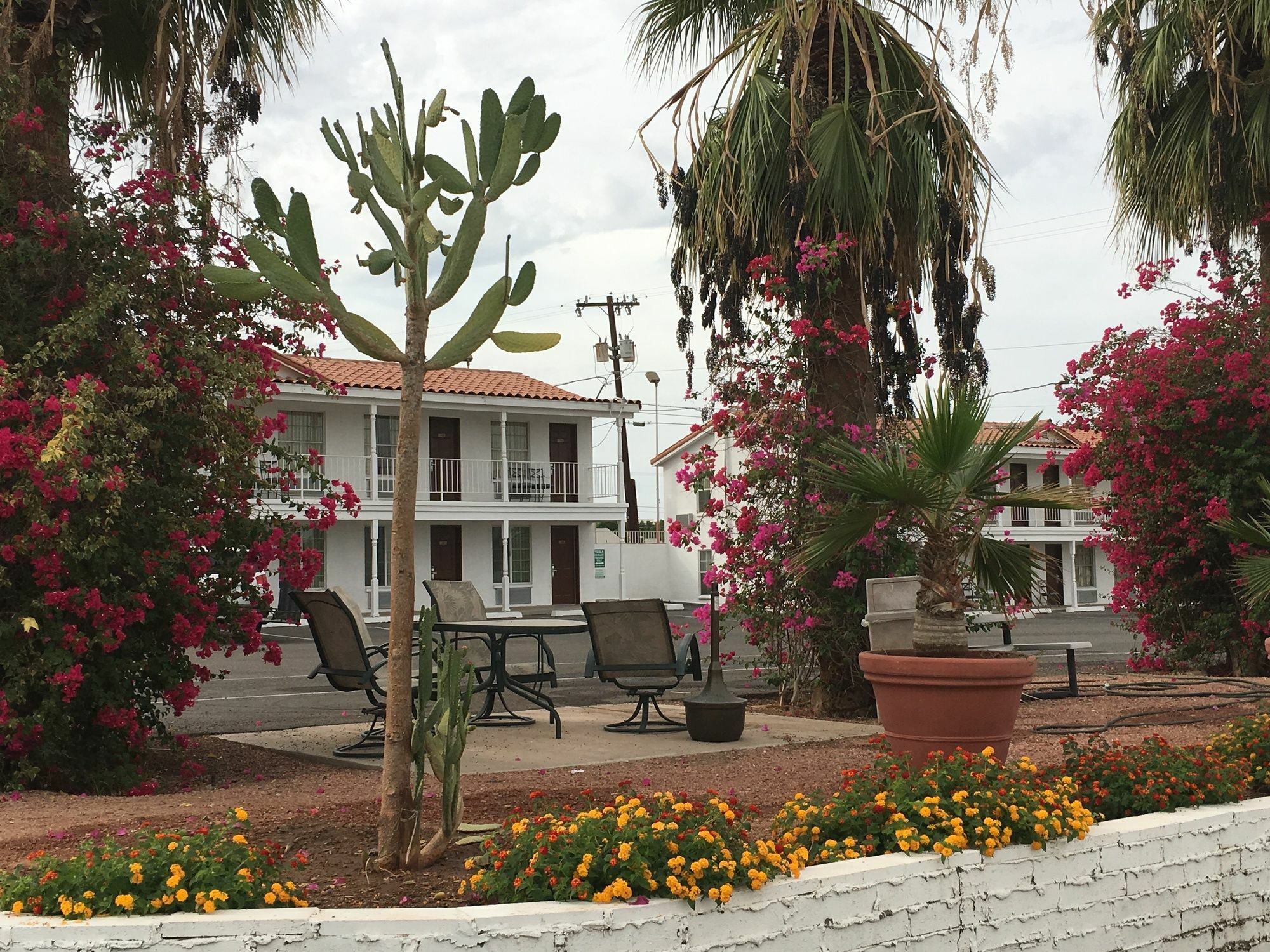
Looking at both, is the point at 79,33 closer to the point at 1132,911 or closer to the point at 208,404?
the point at 208,404

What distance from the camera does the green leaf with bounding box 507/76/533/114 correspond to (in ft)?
15.1

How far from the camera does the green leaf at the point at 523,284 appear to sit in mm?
4551

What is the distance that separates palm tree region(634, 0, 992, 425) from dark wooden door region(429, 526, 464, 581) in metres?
21.7

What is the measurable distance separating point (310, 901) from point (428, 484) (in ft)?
92.4

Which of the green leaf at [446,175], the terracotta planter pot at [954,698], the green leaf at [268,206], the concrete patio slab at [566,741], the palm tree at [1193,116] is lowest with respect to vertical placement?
the concrete patio slab at [566,741]

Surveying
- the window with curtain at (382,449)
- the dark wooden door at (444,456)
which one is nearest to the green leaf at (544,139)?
the window with curtain at (382,449)

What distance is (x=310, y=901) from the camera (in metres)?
3.85

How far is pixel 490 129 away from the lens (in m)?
4.50

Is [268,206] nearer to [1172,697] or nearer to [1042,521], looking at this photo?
[1172,697]

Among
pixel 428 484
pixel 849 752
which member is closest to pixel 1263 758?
pixel 849 752

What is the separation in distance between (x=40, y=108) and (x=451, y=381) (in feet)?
81.6

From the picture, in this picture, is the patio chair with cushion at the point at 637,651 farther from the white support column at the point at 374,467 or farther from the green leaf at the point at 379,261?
the white support column at the point at 374,467

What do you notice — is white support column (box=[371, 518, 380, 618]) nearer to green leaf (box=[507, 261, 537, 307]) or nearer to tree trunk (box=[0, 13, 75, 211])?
tree trunk (box=[0, 13, 75, 211])

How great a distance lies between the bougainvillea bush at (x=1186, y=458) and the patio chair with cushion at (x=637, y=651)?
5240 mm
